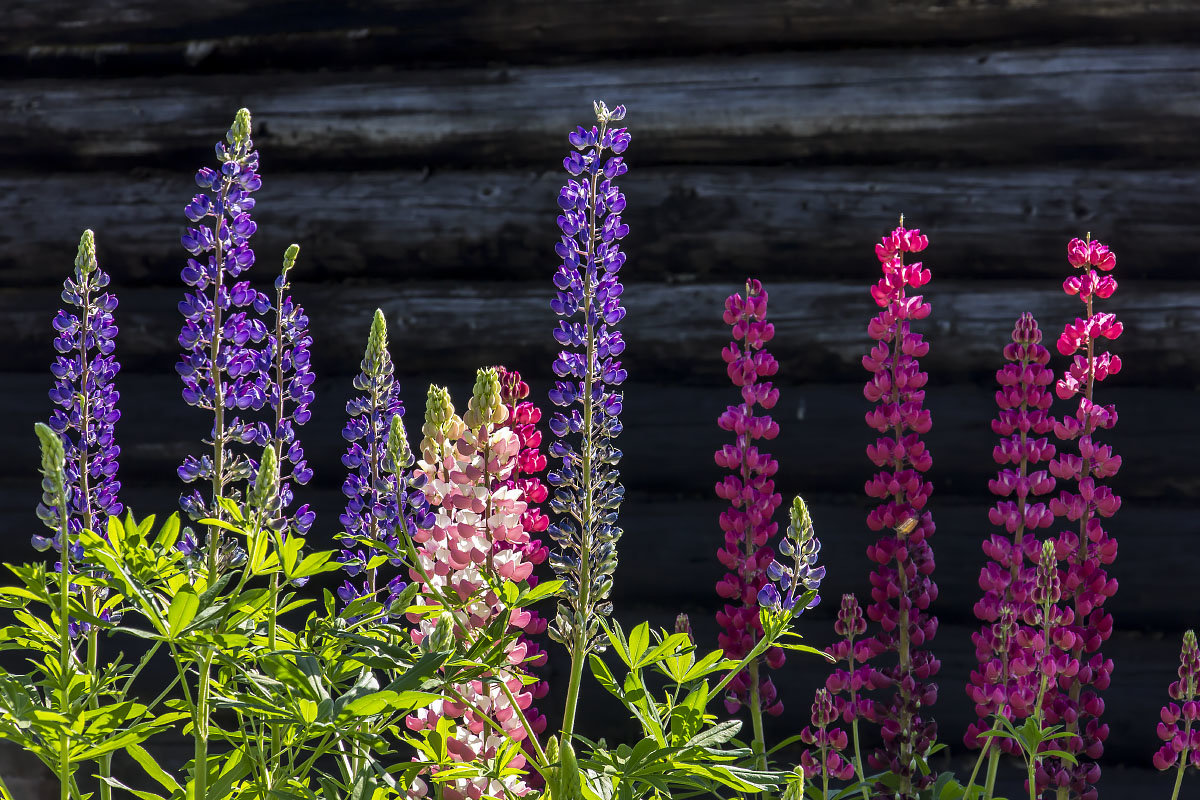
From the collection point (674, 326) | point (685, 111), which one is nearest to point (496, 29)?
point (685, 111)

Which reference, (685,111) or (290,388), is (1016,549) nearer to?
(290,388)

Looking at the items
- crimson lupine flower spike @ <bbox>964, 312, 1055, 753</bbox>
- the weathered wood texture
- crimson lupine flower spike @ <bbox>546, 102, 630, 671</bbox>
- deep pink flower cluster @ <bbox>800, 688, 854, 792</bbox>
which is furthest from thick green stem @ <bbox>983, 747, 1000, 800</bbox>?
the weathered wood texture

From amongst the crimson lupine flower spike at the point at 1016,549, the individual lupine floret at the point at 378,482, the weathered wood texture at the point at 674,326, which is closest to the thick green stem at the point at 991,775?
the crimson lupine flower spike at the point at 1016,549

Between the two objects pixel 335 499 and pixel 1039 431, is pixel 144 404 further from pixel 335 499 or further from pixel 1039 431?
pixel 1039 431

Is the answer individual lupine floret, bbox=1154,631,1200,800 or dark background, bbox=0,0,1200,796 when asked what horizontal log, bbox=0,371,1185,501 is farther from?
individual lupine floret, bbox=1154,631,1200,800

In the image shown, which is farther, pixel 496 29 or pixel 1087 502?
pixel 496 29

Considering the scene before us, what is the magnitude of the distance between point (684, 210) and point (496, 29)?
0.66 meters

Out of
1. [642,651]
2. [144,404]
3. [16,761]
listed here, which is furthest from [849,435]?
[16,761]

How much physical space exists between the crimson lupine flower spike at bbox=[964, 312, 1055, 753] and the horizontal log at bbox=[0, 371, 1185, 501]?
0.90m

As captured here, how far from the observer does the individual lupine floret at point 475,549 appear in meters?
1.08

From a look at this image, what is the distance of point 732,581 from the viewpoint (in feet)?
4.94

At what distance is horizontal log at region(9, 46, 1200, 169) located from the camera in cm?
237

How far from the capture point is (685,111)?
2506mm

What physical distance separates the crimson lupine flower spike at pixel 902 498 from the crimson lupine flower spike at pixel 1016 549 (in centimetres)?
9
